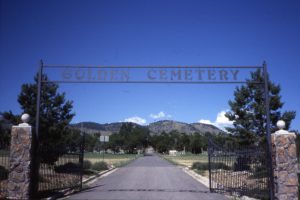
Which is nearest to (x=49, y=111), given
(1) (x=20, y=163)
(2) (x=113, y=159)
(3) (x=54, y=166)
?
(3) (x=54, y=166)

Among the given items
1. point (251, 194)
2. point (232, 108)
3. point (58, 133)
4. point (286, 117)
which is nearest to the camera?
point (251, 194)

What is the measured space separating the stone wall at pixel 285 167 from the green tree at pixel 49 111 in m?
12.3

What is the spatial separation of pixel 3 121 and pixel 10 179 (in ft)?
31.8

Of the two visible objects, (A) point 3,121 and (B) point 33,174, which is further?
(A) point 3,121

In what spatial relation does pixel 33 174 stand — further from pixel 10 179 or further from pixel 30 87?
pixel 30 87

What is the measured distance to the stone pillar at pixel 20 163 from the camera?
1122 cm

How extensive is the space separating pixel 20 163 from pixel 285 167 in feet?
27.6

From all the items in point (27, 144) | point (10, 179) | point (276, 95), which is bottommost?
point (10, 179)

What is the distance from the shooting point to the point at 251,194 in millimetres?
12695

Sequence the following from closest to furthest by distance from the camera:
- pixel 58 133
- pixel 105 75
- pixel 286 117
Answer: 1. pixel 105 75
2. pixel 58 133
3. pixel 286 117

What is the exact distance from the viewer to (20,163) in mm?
11383

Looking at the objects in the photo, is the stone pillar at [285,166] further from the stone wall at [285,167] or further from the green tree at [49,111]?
the green tree at [49,111]

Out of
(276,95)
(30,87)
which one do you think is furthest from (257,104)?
(30,87)

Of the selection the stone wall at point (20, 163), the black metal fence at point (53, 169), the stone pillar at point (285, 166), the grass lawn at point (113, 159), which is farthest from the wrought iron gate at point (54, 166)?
the grass lawn at point (113, 159)
